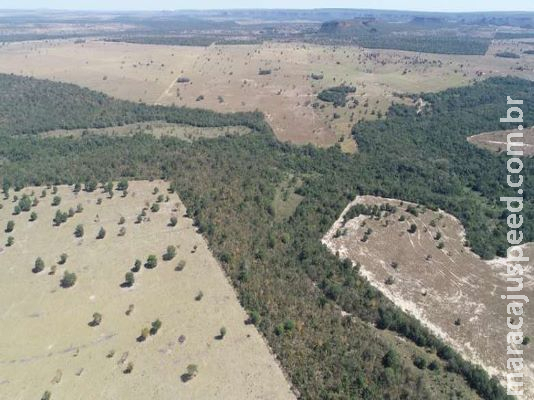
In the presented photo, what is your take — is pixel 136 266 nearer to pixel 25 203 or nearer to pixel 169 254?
pixel 169 254

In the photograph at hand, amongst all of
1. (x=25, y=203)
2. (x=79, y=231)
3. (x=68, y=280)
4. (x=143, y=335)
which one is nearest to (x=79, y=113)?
(x=25, y=203)

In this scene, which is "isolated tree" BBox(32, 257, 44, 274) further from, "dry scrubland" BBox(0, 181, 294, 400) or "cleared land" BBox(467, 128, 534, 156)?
"cleared land" BBox(467, 128, 534, 156)

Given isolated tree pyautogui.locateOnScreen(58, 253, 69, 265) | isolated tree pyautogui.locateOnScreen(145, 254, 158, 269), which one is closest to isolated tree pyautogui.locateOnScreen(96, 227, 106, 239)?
isolated tree pyautogui.locateOnScreen(58, 253, 69, 265)

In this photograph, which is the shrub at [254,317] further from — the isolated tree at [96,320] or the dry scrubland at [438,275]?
the dry scrubland at [438,275]

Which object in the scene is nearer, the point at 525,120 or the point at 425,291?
the point at 425,291

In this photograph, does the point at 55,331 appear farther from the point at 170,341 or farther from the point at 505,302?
the point at 505,302

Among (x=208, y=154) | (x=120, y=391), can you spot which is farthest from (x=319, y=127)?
(x=120, y=391)
